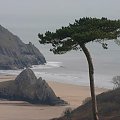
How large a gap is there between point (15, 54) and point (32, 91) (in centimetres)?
6997

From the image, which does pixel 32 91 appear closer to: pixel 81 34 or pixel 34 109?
pixel 34 109

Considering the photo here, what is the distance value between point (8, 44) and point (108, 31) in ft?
354

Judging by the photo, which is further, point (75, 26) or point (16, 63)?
point (16, 63)

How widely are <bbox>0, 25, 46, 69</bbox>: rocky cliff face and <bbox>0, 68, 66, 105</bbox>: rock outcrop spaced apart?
2200 inches

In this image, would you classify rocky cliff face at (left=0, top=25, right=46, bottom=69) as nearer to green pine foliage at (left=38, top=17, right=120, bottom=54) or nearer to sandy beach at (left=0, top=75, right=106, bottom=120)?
sandy beach at (left=0, top=75, right=106, bottom=120)

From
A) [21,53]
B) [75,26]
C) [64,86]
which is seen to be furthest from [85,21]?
[21,53]

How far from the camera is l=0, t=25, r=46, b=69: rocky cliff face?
381 ft

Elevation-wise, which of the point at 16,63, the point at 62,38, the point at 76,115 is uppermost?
the point at 16,63

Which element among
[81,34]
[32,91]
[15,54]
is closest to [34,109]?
[32,91]

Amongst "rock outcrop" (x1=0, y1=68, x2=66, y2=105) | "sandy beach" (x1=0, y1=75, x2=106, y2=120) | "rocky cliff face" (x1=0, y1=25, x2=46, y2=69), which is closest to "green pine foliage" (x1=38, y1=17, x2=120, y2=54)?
"sandy beach" (x1=0, y1=75, x2=106, y2=120)

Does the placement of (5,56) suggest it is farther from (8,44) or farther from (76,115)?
(76,115)

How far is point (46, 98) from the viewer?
183 feet

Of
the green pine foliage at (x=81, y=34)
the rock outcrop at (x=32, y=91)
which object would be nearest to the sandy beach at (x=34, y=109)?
the rock outcrop at (x=32, y=91)

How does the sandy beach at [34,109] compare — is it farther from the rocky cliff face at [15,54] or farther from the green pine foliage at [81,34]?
the rocky cliff face at [15,54]
